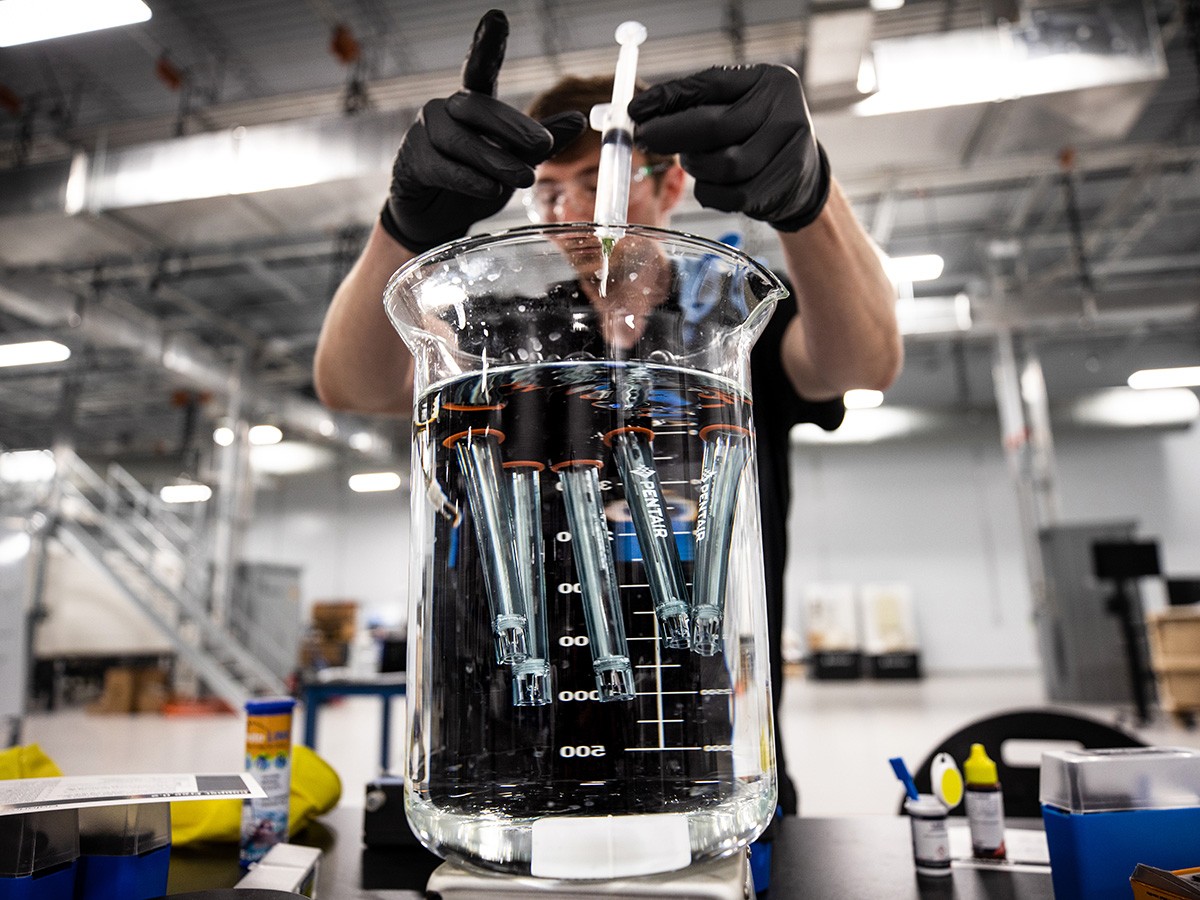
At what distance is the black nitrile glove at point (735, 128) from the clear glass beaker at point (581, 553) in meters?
0.11

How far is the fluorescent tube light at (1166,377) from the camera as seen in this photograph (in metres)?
8.39

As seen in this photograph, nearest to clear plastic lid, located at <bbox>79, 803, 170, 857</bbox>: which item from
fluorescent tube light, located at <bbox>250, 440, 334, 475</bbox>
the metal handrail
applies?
the metal handrail

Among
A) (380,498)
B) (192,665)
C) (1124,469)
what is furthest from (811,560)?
(192,665)

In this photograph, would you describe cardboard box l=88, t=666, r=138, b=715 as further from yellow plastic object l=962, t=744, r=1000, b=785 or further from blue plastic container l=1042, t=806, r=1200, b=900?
blue plastic container l=1042, t=806, r=1200, b=900

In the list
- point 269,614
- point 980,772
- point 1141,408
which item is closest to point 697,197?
point 980,772

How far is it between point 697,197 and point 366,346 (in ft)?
1.64

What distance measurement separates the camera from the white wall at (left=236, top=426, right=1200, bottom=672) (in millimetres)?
10344

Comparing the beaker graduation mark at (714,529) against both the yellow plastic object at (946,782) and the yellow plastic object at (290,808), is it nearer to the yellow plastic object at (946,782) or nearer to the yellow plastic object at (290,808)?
the yellow plastic object at (946,782)

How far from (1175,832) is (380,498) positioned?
1190 centimetres

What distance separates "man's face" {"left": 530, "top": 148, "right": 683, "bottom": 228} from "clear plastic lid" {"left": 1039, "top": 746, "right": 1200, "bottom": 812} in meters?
0.66

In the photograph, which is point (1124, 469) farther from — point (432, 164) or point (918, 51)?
point (432, 164)

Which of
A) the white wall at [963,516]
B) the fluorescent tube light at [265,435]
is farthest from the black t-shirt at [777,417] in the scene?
the white wall at [963,516]

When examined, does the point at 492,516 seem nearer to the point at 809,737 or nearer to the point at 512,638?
the point at 512,638

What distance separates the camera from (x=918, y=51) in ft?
11.6
